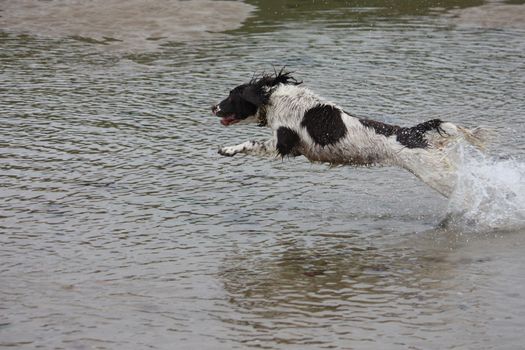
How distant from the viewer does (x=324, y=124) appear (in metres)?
7.84

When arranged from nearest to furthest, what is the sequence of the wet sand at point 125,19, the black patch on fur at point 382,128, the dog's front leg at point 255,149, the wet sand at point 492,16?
the black patch on fur at point 382,128, the dog's front leg at point 255,149, the wet sand at point 125,19, the wet sand at point 492,16

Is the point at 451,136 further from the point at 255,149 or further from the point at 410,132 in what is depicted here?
the point at 255,149

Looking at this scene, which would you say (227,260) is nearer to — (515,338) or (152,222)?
(152,222)

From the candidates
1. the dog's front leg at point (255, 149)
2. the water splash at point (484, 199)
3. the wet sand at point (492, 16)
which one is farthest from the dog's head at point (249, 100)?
the wet sand at point (492, 16)

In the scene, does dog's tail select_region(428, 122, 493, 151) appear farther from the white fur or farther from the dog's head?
the dog's head

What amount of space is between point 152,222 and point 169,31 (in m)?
8.43

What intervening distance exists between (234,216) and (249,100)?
1.09 metres

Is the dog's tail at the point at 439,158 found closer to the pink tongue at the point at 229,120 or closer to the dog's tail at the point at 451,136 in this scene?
the dog's tail at the point at 451,136

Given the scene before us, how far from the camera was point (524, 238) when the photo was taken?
7008mm

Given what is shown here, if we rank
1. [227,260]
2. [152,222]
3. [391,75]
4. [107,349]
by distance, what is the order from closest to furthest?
[107,349] < [227,260] < [152,222] < [391,75]

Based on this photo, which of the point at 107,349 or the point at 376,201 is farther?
the point at 376,201

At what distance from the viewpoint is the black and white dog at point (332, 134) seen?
7480 mm

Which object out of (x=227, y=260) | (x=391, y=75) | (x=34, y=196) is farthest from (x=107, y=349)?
(x=391, y=75)

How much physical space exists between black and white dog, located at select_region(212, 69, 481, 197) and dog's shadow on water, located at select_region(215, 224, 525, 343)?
0.58 metres
